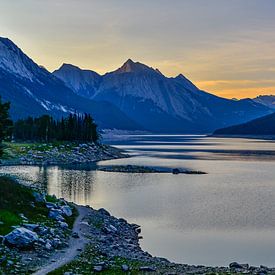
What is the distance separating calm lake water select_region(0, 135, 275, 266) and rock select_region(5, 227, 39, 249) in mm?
17681

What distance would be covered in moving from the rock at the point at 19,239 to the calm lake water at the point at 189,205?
17681 millimetres

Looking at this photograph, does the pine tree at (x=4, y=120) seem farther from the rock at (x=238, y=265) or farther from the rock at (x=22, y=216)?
the rock at (x=238, y=265)

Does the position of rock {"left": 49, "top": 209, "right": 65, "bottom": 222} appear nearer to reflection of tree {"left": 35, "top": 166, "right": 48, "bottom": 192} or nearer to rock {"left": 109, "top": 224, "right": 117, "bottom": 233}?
rock {"left": 109, "top": 224, "right": 117, "bottom": 233}

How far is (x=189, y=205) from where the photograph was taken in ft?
293

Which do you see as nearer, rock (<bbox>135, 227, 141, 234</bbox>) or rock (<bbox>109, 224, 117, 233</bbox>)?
rock (<bbox>109, 224, 117, 233</bbox>)

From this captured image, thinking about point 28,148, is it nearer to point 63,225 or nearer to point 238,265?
point 63,225

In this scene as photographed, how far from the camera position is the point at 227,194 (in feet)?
343

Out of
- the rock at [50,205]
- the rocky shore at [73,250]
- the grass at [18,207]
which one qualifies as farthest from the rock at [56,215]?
the rock at [50,205]

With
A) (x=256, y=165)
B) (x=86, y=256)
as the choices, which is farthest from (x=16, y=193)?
(x=256, y=165)

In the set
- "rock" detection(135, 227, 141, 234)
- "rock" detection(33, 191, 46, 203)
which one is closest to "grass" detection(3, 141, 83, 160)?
"rock" detection(33, 191, 46, 203)

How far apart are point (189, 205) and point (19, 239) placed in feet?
161

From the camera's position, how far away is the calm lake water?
194 feet

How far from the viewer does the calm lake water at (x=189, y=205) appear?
59.2 m

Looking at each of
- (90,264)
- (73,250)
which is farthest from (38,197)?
(90,264)
